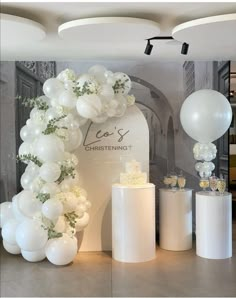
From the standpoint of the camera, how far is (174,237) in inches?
142

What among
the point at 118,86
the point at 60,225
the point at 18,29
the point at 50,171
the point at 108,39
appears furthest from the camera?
the point at 118,86

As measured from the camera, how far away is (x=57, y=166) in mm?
3074

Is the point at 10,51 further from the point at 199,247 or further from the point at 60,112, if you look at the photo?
the point at 199,247

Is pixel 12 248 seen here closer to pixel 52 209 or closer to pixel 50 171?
pixel 52 209

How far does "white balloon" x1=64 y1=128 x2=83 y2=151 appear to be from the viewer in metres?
3.21

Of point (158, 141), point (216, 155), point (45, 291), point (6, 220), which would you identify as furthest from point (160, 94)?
point (45, 291)

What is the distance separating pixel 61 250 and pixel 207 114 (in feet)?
5.35

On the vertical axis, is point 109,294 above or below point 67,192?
below

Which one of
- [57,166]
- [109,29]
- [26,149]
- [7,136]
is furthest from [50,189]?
[109,29]

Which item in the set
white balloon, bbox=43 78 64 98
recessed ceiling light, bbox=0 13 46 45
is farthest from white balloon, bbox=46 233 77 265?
recessed ceiling light, bbox=0 13 46 45

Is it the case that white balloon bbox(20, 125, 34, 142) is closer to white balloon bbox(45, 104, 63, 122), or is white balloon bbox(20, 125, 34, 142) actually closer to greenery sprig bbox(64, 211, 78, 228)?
white balloon bbox(45, 104, 63, 122)

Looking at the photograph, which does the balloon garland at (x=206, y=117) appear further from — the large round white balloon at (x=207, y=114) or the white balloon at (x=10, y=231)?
the white balloon at (x=10, y=231)

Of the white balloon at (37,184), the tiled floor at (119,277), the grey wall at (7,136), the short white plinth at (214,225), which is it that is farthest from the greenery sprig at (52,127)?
the short white plinth at (214,225)

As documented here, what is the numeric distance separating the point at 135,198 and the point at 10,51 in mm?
1667
